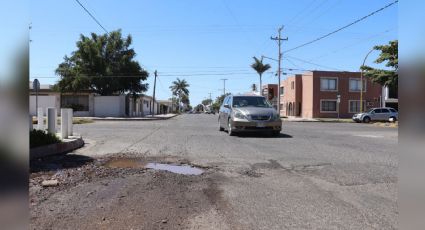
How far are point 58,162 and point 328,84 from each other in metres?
53.7

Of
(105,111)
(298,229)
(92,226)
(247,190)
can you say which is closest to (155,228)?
(92,226)

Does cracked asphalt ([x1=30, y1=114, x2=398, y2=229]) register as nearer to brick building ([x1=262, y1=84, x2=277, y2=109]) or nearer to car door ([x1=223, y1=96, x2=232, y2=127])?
car door ([x1=223, y1=96, x2=232, y2=127])

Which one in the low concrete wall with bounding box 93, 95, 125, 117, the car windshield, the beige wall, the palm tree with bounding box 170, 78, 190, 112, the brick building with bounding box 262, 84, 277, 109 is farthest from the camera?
the palm tree with bounding box 170, 78, 190, 112

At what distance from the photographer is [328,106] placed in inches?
2349

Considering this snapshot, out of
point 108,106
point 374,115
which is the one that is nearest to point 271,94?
point 374,115

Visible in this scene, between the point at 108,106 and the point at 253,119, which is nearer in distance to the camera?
the point at 253,119

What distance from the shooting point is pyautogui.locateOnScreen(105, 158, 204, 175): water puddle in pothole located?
334 inches

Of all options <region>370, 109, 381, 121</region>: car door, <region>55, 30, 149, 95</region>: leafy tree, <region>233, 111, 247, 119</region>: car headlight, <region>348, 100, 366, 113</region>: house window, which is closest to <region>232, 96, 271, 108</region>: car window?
<region>233, 111, 247, 119</region>: car headlight

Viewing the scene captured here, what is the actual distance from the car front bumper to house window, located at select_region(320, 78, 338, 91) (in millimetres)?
44158

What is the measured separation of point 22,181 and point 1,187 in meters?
0.09

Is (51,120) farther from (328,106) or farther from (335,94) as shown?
(335,94)

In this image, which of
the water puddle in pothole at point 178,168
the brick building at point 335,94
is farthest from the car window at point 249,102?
the brick building at point 335,94

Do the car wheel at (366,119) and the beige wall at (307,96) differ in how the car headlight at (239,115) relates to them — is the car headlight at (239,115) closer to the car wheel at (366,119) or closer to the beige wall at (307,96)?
the car wheel at (366,119)

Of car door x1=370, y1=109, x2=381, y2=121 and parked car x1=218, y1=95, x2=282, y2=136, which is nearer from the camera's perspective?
parked car x1=218, y1=95, x2=282, y2=136
